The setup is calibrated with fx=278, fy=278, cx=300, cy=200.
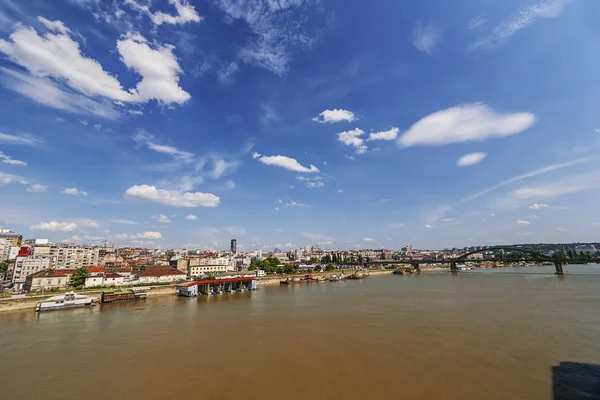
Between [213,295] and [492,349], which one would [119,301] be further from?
[492,349]

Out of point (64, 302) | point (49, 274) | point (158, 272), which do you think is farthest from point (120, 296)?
point (158, 272)

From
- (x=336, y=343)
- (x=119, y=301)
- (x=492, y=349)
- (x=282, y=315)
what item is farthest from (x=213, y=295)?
(x=492, y=349)

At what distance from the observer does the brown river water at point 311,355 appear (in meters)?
9.71

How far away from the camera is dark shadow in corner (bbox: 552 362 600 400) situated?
898 centimetres

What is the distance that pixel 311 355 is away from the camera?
A: 13.0 m

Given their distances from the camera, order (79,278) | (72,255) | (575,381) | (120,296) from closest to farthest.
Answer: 1. (575,381)
2. (120,296)
3. (79,278)
4. (72,255)

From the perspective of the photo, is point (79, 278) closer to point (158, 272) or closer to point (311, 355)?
point (158, 272)

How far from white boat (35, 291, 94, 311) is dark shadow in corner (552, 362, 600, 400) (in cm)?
3627

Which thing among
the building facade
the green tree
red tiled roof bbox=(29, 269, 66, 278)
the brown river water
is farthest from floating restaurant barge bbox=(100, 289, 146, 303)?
red tiled roof bbox=(29, 269, 66, 278)

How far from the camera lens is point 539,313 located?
20.7 metres

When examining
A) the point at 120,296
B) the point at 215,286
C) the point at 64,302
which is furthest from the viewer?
the point at 215,286

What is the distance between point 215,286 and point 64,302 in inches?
703

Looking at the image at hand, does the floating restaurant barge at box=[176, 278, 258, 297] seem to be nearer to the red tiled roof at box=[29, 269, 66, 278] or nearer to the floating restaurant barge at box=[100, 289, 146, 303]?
the floating restaurant barge at box=[100, 289, 146, 303]

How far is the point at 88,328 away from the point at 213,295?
2010cm
